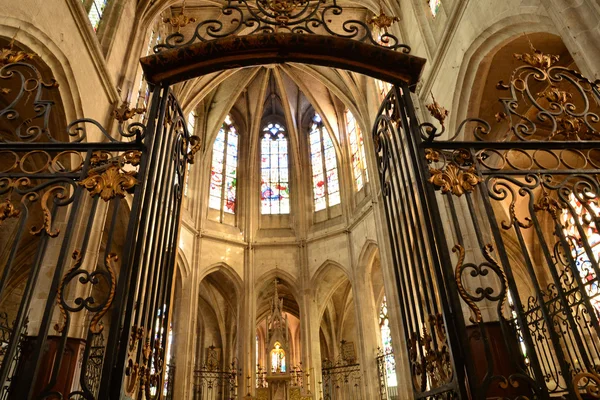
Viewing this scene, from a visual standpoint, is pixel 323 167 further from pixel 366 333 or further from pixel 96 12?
pixel 96 12

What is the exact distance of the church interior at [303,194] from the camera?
2.36 m

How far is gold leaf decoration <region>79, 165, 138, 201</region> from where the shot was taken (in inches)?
97.8

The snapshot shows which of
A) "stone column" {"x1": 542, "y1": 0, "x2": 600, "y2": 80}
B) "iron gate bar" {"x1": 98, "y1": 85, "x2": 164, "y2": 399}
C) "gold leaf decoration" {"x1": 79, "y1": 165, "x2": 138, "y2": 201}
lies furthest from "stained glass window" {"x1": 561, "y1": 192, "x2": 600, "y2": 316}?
"gold leaf decoration" {"x1": 79, "y1": 165, "x2": 138, "y2": 201}

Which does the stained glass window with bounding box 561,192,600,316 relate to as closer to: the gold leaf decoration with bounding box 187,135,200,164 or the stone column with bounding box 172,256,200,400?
the gold leaf decoration with bounding box 187,135,200,164

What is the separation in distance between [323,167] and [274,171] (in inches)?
A: 78.3

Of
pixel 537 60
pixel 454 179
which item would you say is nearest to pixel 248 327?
pixel 454 179

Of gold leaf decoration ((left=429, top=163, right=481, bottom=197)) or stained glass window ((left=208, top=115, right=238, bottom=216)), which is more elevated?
stained glass window ((left=208, top=115, right=238, bottom=216))

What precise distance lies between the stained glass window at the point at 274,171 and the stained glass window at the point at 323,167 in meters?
1.14

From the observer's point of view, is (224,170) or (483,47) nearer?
(483,47)

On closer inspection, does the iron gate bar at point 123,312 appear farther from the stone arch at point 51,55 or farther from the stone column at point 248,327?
the stone column at point 248,327

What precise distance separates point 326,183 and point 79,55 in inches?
411

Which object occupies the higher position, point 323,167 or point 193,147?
point 323,167

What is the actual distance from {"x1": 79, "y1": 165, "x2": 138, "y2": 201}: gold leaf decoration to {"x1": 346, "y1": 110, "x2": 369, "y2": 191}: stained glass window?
40.1ft

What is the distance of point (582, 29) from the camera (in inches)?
149
